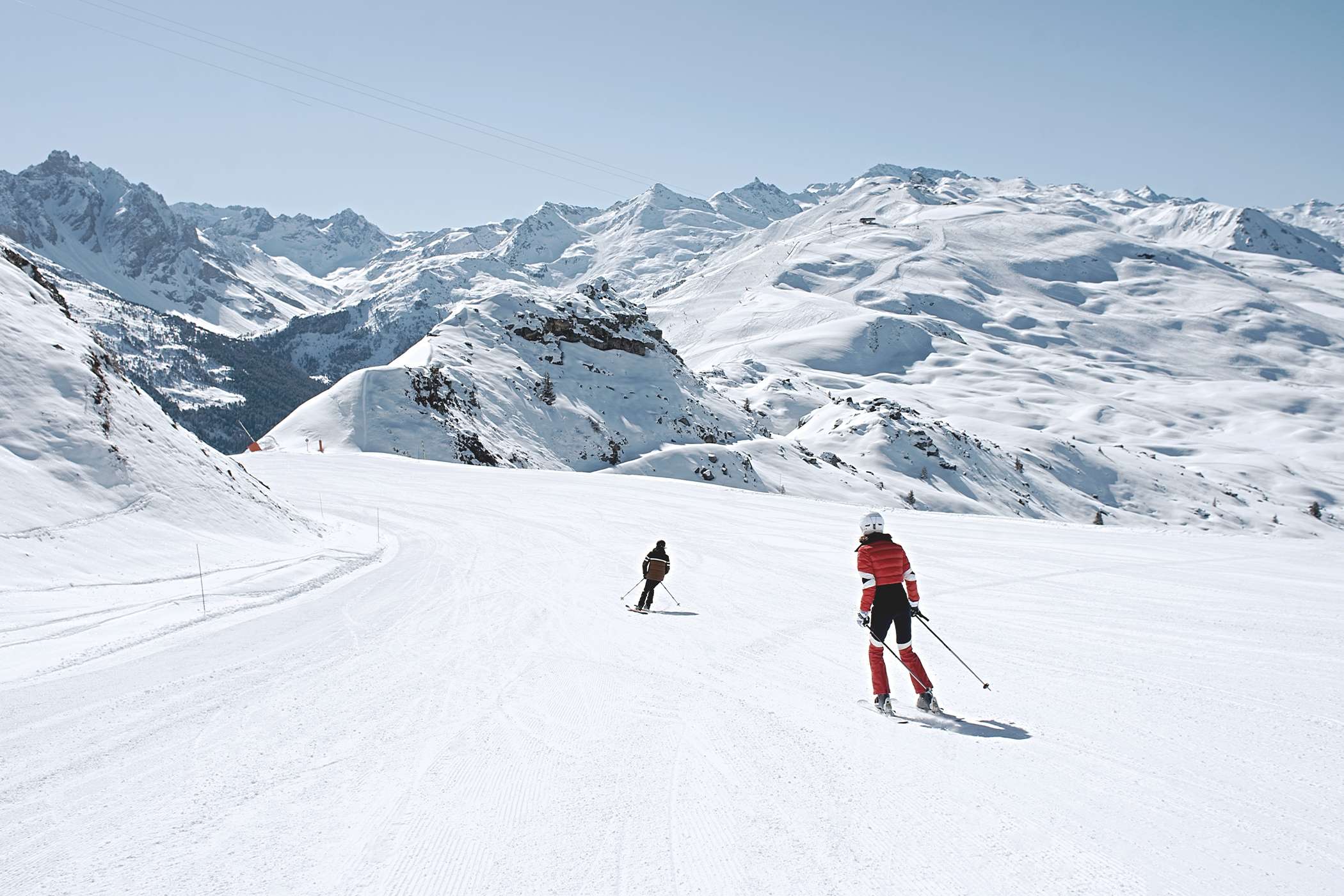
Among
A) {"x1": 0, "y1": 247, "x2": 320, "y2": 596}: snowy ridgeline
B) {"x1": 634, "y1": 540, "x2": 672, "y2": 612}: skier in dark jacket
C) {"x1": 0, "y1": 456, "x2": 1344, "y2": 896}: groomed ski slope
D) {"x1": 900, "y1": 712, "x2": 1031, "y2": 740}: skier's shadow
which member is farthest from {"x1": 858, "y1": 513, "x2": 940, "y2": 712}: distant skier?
{"x1": 0, "y1": 247, "x2": 320, "y2": 596}: snowy ridgeline

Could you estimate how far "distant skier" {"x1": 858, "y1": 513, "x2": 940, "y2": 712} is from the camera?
24.6 feet

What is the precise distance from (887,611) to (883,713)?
0.99m

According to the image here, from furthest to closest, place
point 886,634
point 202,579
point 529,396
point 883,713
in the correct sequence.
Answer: point 529,396
point 202,579
point 886,634
point 883,713

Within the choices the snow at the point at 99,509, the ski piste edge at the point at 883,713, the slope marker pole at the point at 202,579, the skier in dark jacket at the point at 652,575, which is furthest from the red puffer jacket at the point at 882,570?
the slope marker pole at the point at 202,579

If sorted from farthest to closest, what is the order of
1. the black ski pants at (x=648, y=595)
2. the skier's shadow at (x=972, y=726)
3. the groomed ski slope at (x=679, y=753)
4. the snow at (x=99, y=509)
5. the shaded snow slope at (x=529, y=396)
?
1. the shaded snow slope at (x=529, y=396)
2. the black ski pants at (x=648, y=595)
3. the snow at (x=99, y=509)
4. the skier's shadow at (x=972, y=726)
5. the groomed ski slope at (x=679, y=753)

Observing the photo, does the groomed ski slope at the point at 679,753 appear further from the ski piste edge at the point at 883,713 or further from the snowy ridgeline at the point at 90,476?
the snowy ridgeline at the point at 90,476

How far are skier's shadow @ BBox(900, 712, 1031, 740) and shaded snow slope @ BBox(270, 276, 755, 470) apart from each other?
161ft

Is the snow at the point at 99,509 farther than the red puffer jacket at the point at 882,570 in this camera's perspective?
Yes

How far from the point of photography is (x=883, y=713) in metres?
7.45

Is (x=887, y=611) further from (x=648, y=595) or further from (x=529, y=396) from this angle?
(x=529, y=396)

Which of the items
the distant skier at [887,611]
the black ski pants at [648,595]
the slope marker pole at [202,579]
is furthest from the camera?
the black ski pants at [648,595]

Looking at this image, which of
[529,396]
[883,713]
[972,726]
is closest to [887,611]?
[883,713]

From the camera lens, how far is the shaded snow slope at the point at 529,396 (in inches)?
2149

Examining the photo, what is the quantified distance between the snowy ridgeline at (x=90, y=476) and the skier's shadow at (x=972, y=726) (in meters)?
11.6
